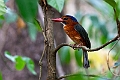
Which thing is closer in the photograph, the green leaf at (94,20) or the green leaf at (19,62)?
the green leaf at (19,62)

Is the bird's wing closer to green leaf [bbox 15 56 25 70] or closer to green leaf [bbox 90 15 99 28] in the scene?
green leaf [bbox 15 56 25 70]

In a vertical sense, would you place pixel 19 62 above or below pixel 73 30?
below

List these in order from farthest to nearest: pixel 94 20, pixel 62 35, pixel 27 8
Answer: pixel 62 35, pixel 94 20, pixel 27 8

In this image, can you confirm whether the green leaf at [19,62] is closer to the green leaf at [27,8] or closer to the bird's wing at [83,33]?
the bird's wing at [83,33]

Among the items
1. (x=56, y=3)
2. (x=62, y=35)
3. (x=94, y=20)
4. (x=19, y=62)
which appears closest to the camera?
(x=56, y=3)

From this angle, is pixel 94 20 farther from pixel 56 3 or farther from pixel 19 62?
pixel 56 3

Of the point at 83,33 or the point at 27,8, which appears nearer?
the point at 27,8

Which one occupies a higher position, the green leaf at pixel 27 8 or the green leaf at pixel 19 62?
the green leaf at pixel 27 8

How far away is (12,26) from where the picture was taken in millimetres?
3367

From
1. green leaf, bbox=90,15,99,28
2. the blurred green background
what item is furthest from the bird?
green leaf, bbox=90,15,99,28

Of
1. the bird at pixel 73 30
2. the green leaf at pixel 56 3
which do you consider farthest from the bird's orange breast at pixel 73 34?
the green leaf at pixel 56 3

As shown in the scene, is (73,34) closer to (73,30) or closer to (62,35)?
(73,30)

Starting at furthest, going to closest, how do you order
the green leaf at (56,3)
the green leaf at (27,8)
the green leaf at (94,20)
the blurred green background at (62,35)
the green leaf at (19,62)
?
1. the green leaf at (94,20)
2. the blurred green background at (62,35)
3. the green leaf at (19,62)
4. the green leaf at (56,3)
5. the green leaf at (27,8)

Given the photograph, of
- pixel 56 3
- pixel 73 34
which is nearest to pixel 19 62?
pixel 73 34
